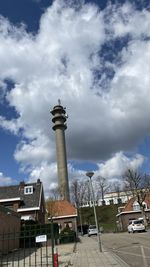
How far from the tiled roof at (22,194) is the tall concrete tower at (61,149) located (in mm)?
27343

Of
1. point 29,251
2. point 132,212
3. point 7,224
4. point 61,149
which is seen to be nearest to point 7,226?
point 7,224

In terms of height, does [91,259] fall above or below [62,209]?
below

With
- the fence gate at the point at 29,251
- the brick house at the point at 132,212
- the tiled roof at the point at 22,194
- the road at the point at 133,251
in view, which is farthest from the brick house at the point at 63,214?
the road at the point at 133,251

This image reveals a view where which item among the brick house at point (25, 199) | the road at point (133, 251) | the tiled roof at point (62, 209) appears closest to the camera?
the road at point (133, 251)

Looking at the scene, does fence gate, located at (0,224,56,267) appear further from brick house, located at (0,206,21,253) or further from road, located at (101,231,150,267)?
road, located at (101,231,150,267)

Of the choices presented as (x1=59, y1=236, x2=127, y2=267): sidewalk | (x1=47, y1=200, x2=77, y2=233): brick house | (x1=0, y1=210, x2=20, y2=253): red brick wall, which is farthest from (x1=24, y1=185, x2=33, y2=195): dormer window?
(x1=59, y1=236, x2=127, y2=267): sidewalk

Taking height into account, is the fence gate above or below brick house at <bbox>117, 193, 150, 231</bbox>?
below

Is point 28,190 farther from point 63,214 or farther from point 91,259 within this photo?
point 91,259

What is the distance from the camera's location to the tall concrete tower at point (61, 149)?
7599 centimetres

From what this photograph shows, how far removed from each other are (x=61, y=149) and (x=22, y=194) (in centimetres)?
3480

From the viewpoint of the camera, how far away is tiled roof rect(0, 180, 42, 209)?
44.4 meters

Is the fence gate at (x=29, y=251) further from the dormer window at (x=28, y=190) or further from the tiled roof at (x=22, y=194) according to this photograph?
the dormer window at (x=28, y=190)

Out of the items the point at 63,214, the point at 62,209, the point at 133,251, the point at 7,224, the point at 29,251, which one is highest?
the point at 62,209

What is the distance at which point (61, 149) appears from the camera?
8081 cm
